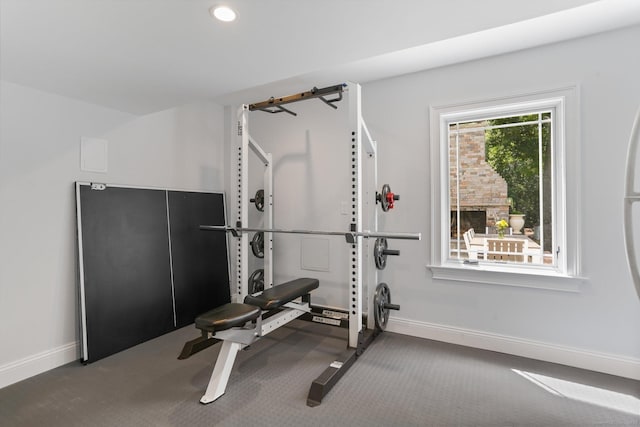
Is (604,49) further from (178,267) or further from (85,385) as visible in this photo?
(85,385)

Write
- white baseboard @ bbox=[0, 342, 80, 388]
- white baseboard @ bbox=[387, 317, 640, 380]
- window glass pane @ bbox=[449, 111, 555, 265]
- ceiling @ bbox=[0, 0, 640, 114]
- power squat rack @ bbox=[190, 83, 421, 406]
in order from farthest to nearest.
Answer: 1. window glass pane @ bbox=[449, 111, 555, 265]
2. white baseboard @ bbox=[387, 317, 640, 380]
3. white baseboard @ bbox=[0, 342, 80, 388]
4. power squat rack @ bbox=[190, 83, 421, 406]
5. ceiling @ bbox=[0, 0, 640, 114]

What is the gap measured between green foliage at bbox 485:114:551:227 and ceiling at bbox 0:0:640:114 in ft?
2.23

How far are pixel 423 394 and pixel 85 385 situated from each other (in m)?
2.24

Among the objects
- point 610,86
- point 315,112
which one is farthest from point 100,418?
point 610,86

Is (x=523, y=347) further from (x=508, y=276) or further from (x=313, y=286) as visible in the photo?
(x=313, y=286)

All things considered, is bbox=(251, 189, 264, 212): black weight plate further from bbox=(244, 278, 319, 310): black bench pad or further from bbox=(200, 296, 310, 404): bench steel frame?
bbox=(200, 296, 310, 404): bench steel frame

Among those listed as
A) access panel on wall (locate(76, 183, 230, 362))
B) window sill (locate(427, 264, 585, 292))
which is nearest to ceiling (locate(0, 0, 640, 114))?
access panel on wall (locate(76, 183, 230, 362))

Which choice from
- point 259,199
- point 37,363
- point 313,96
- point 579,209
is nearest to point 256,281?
point 259,199

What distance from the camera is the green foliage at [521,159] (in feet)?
8.84

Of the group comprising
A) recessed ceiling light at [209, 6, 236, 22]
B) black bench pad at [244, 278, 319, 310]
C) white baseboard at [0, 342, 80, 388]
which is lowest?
white baseboard at [0, 342, 80, 388]

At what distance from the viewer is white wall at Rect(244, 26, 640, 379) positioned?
90.7 inches

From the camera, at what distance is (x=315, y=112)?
3525 mm

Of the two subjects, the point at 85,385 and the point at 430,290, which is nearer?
the point at 85,385

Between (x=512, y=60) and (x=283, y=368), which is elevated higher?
(x=512, y=60)
